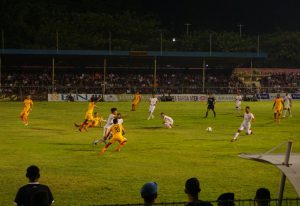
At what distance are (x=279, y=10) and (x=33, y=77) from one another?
236 ft

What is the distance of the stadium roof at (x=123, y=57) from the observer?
232 ft

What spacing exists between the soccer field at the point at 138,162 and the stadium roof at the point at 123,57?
35.0 meters

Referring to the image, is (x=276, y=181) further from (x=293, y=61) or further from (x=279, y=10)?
(x=279, y=10)

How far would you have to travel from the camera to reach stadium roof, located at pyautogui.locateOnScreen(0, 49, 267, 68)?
232ft

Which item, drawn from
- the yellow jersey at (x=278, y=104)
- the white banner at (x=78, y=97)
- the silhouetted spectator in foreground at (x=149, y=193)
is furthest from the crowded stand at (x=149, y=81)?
the silhouetted spectator in foreground at (x=149, y=193)

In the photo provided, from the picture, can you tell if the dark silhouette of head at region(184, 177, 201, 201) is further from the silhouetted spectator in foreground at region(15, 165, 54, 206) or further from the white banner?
the white banner

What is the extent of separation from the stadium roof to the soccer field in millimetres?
34974

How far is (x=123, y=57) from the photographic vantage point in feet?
243

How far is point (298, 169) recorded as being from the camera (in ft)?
28.5

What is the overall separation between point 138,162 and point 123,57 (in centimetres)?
5377

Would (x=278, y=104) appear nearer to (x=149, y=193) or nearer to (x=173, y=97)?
(x=173, y=97)

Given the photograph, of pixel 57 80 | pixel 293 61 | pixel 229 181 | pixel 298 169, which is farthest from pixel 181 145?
pixel 293 61

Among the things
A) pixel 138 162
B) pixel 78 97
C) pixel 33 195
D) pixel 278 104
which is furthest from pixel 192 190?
pixel 78 97

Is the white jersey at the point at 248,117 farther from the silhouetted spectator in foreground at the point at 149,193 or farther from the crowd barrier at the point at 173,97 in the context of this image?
the crowd barrier at the point at 173,97
